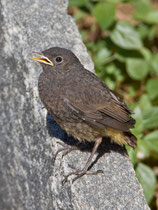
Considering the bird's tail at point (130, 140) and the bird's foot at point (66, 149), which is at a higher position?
the bird's tail at point (130, 140)

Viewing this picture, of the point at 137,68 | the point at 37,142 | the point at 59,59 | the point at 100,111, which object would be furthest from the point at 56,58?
the point at 137,68

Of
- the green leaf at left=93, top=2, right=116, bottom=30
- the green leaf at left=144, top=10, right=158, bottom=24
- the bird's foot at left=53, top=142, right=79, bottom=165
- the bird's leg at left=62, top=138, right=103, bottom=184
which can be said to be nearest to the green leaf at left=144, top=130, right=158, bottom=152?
the bird's leg at left=62, top=138, right=103, bottom=184

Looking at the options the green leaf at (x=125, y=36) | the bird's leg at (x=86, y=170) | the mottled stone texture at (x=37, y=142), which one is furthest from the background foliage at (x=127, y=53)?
the bird's leg at (x=86, y=170)

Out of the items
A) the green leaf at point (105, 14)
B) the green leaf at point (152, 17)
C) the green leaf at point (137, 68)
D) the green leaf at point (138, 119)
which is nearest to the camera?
the green leaf at point (138, 119)

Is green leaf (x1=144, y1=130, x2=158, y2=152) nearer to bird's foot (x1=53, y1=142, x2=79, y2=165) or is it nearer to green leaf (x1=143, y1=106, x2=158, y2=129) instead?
green leaf (x1=143, y1=106, x2=158, y2=129)

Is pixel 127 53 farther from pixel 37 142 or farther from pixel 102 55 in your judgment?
pixel 37 142

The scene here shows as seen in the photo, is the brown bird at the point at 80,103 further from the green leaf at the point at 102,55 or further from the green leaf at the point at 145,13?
the green leaf at the point at 145,13

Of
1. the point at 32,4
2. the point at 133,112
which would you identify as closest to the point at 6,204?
the point at 133,112

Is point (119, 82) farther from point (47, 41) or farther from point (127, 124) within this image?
point (127, 124)
